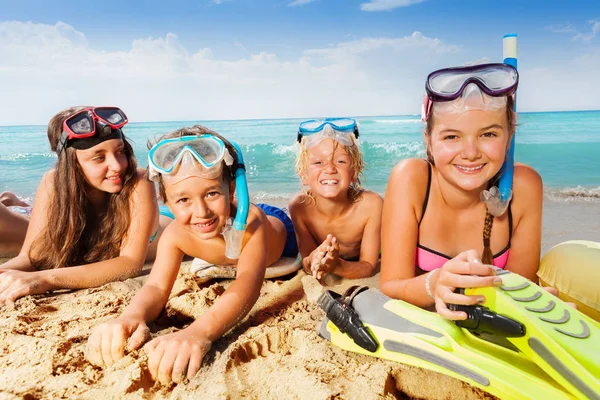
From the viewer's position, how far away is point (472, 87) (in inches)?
89.4

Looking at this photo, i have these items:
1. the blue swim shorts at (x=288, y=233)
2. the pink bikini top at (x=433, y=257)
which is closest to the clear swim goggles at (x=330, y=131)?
the blue swim shorts at (x=288, y=233)

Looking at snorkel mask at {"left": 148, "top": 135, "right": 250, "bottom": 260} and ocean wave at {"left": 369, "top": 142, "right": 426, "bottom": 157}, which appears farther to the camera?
ocean wave at {"left": 369, "top": 142, "right": 426, "bottom": 157}

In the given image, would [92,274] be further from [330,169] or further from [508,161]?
[508,161]

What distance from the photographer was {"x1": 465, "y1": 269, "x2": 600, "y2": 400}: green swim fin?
1583 millimetres

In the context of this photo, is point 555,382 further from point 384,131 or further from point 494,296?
point 384,131

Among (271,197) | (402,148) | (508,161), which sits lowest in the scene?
(271,197)

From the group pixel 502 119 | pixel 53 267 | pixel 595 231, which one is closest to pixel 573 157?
pixel 595 231

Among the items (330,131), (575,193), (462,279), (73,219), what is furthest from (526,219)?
(575,193)

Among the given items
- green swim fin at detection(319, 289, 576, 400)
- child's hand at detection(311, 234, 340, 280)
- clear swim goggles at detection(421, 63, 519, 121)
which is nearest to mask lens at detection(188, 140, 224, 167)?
child's hand at detection(311, 234, 340, 280)

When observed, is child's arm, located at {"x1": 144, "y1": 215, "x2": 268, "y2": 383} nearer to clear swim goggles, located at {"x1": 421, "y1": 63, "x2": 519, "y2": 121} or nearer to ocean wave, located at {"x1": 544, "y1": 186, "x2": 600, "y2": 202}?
clear swim goggles, located at {"x1": 421, "y1": 63, "x2": 519, "y2": 121}

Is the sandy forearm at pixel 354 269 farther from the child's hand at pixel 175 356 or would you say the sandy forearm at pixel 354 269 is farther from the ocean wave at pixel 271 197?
the ocean wave at pixel 271 197

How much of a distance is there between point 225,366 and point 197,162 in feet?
3.56

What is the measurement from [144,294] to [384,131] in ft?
73.1

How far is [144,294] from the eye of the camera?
2.60 m
